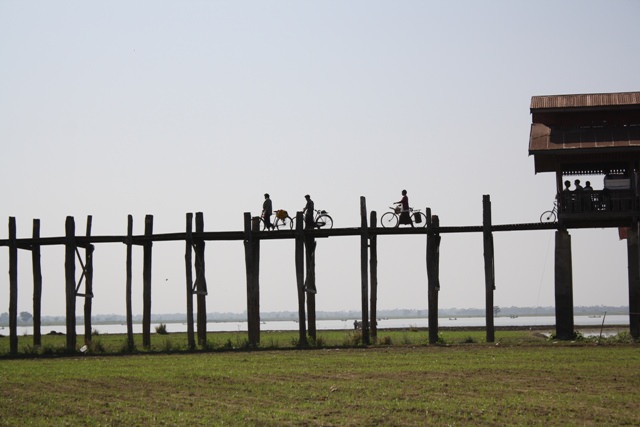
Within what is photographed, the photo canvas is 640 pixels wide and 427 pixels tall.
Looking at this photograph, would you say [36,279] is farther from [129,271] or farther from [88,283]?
[129,271]

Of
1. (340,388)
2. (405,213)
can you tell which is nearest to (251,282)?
(405,213)

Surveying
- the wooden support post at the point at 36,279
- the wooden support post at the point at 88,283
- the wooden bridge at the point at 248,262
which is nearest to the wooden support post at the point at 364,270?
the wooden bridge at the point at 248,262

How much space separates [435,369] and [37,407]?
32.2 ft

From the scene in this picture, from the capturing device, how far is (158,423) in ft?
60.1

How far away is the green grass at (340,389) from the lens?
18406 millimetres

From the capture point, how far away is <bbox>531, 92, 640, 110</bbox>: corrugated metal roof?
3762 cm

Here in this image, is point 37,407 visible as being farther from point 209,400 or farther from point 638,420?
point 638,420

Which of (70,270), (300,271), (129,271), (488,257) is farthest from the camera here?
(70,270)

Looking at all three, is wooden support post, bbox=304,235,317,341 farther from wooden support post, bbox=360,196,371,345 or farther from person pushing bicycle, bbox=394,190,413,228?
person pushing bicycle, bbox=394,190,413,228

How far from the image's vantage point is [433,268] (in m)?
34.9

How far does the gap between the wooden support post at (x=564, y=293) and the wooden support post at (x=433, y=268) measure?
415cm

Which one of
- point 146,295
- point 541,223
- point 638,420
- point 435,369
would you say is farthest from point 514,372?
point 146,295

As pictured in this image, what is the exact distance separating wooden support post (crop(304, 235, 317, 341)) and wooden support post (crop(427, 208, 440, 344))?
4202 mm

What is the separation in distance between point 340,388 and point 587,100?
68.0 ft
